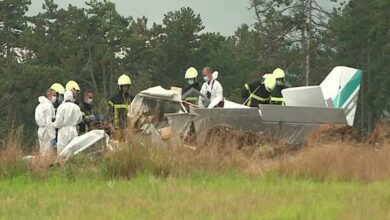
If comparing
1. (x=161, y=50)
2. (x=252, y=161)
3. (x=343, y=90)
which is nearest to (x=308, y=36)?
(x=161, y=50)

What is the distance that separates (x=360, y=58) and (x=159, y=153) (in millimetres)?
54625

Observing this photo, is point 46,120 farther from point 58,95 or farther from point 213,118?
point 213,118

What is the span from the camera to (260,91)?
19094 mm

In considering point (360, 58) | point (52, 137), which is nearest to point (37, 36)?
point (360, 58)

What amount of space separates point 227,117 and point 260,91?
293 cm

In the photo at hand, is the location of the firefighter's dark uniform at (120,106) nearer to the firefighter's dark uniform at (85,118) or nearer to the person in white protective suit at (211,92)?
the firefighter's dark uniform at (85,118)

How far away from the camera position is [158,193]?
33.3ft

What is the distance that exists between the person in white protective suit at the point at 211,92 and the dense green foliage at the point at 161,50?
131 feet

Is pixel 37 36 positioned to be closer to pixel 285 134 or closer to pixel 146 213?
pixel 285 134

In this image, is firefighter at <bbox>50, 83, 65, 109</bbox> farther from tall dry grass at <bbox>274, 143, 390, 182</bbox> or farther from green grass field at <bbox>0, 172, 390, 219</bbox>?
tall dry grass at <bbox>274, 143, 390, 182</bbox>

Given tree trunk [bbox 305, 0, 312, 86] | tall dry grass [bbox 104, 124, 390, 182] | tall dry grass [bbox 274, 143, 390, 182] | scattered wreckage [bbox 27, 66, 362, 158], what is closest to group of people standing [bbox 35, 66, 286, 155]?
scattered wreckage [bbox 27, 66, 362, 158]

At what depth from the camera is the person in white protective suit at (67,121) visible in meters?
16.8

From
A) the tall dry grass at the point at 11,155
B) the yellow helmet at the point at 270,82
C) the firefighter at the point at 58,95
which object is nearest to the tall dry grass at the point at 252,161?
the tall dry grass at the point at 11,155

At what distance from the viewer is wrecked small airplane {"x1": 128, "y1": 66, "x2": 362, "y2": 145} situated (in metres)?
16.0
